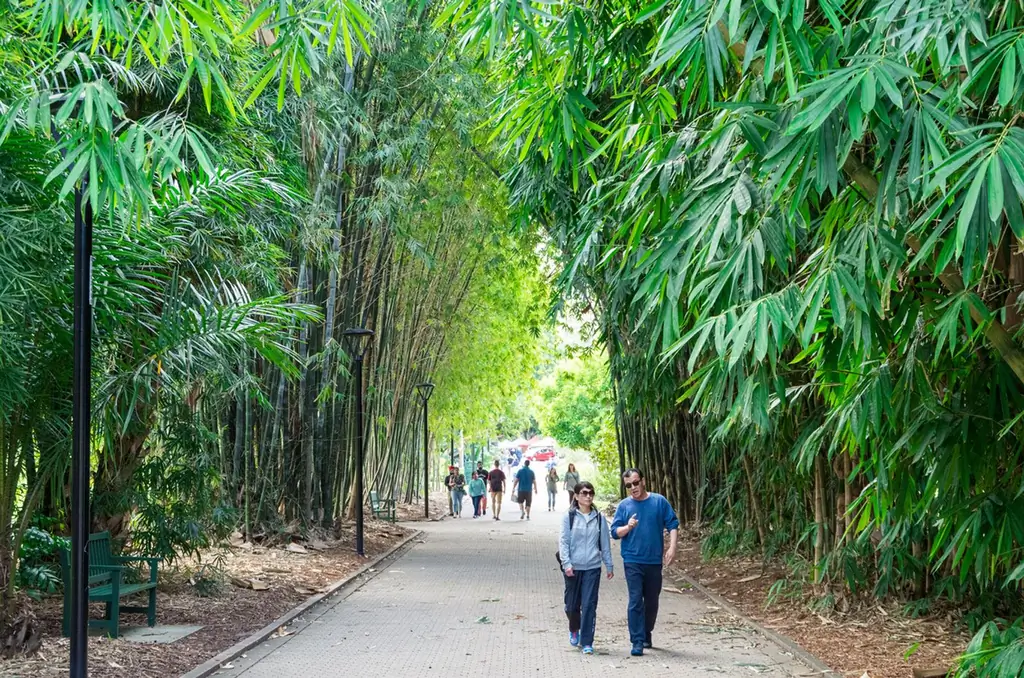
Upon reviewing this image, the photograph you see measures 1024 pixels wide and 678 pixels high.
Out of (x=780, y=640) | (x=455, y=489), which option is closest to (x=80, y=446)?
(x=780, y=640)

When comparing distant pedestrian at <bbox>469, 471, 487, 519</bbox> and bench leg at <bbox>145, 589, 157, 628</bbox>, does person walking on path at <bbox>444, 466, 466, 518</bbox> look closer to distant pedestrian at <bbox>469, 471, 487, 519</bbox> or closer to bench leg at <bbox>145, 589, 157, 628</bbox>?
distant pedestrian at <bbox>469, 471, 487, 519</bbox>

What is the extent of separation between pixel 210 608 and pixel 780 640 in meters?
5.34

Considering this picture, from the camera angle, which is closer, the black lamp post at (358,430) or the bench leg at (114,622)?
the bench leg at (114,622)

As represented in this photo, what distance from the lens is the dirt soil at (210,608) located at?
290 inches

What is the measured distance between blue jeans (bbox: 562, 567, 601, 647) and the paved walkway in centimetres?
19

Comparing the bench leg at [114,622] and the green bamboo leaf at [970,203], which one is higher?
the green bamboo leaf at [970,203]

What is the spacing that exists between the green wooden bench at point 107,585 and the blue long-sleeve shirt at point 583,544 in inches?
141

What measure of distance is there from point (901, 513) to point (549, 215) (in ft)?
22.2

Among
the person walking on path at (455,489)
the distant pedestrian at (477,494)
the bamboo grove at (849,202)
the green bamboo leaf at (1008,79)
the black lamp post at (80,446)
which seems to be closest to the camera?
the green bamboo leaf at (1008,79)

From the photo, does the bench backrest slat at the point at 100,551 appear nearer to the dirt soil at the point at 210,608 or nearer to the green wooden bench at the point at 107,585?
the green wooden bench at the point at 107,585

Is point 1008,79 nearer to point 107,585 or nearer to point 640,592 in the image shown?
point 640,592

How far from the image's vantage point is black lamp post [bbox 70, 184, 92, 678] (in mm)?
5703

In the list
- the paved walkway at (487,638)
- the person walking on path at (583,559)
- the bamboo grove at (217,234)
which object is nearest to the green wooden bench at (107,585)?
the bamboo grove at (217,234)

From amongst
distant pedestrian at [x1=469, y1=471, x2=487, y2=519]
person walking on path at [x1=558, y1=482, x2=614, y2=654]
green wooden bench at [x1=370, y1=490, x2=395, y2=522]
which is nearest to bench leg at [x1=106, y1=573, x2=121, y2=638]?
person walking on path at [x1=558, y1=482, x2=614, y2=654]
